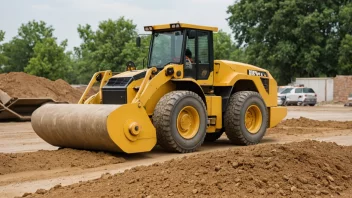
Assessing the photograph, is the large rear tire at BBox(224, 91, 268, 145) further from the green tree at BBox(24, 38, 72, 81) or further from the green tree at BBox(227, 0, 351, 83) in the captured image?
the green tree at BBox(24, 38, 72, 81)

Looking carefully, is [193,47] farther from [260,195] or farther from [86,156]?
[260,195]

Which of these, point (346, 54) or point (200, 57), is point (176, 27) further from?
point (346, 54)

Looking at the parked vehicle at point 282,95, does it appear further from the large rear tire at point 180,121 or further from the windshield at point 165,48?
the large rear tire at point 180,121

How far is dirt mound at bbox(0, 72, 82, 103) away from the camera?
81.7 ft

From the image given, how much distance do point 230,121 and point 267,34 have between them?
41061 millimetres

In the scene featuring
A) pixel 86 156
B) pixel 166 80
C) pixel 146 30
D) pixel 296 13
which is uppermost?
pixel 296 13

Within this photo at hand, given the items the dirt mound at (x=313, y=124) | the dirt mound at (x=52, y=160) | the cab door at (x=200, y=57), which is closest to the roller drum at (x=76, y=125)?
the dirt mound at (x=52, y=160)

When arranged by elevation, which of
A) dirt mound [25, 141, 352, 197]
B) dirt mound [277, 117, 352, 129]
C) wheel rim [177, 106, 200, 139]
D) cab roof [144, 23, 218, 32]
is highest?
cab roof [144, 23, 218, 32]

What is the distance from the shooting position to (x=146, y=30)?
1362cm

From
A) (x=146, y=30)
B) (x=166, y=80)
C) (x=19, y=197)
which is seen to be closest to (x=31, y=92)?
(x=146, y=30)

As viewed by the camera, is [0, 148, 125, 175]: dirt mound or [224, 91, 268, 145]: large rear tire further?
[224, 91, 268, 145]: large rear tire

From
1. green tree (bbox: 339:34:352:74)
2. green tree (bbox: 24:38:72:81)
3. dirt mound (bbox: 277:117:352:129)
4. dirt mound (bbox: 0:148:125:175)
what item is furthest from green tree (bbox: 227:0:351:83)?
dirt mound (bbox: 0:148:125:175)

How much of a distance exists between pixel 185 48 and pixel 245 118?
239 centimetres

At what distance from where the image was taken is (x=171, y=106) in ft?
37.6
